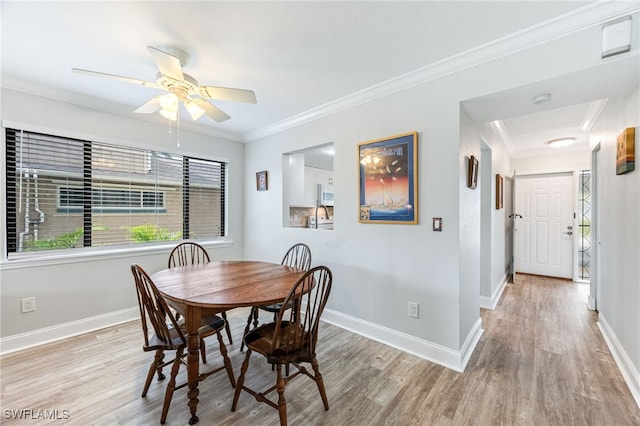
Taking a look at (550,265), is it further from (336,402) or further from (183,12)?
(183,12)

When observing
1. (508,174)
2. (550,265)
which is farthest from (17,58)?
(550,265)

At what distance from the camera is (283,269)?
7.91ft

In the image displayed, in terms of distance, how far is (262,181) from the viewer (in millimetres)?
3883

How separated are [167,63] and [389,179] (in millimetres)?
1922

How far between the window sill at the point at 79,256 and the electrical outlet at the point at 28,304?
0.31 metres

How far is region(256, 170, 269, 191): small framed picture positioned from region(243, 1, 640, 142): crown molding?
1.34 metres

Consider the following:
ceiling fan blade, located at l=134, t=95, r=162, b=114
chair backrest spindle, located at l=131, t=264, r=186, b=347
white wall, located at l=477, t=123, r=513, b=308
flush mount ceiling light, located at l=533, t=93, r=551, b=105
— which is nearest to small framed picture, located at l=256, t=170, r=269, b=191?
ceiling fan blade, located at l=134, t=95, r=162, b=114

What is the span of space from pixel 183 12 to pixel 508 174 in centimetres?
547

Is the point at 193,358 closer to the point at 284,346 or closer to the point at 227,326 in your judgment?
the point at 284,346

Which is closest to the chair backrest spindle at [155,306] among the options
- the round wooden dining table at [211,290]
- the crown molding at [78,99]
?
the round wooden dining table at [211,290]

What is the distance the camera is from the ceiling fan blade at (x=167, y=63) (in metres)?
1.56

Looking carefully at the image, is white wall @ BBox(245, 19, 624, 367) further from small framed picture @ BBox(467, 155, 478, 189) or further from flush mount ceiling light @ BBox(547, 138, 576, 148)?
flush mount ceiling light @ BBox(547, 138, 576, 148)

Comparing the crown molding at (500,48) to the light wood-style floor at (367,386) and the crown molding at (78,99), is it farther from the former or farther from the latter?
the light wood-style floor at (367,386)

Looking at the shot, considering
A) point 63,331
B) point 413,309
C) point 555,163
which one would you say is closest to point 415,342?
point 413,309
